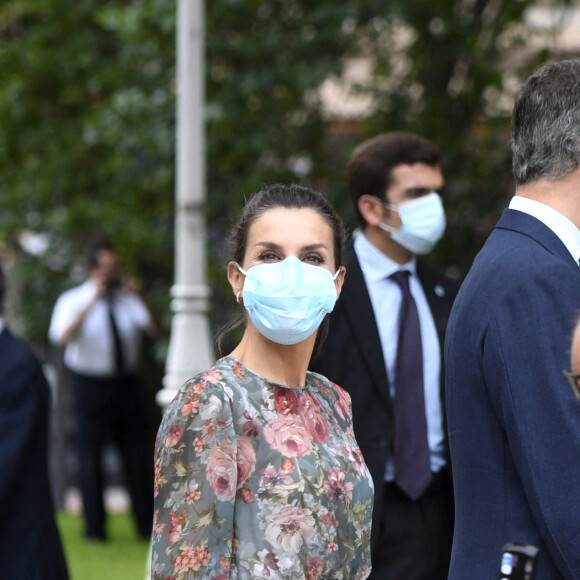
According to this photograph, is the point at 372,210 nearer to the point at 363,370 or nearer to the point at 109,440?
the point at 363,370

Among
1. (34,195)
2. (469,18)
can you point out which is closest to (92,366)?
(34,195)

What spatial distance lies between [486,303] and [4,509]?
2410mm

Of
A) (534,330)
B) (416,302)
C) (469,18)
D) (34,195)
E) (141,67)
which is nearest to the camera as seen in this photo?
(534,330)

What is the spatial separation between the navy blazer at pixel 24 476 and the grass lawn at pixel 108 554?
3218 mm

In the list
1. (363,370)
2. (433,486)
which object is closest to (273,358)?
(363,370)

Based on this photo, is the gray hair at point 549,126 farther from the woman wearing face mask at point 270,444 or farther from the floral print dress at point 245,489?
the floral print dress at point 245,489

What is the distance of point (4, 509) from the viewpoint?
4398 millimetres

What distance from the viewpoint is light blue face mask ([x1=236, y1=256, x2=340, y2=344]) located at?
9.29 feet

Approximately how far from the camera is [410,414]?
4.12 m

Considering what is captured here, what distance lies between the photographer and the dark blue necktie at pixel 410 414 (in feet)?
13.3

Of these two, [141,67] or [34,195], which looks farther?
Answer: [34,195]

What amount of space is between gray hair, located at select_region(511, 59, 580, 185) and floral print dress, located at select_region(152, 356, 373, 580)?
0.73 m

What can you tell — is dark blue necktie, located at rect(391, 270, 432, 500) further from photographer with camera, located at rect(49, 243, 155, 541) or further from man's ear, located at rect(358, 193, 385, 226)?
photographer with camera, located at rect(49, 243, 155, 541)

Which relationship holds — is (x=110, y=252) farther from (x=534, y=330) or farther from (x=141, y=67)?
(x=534, y=330)
